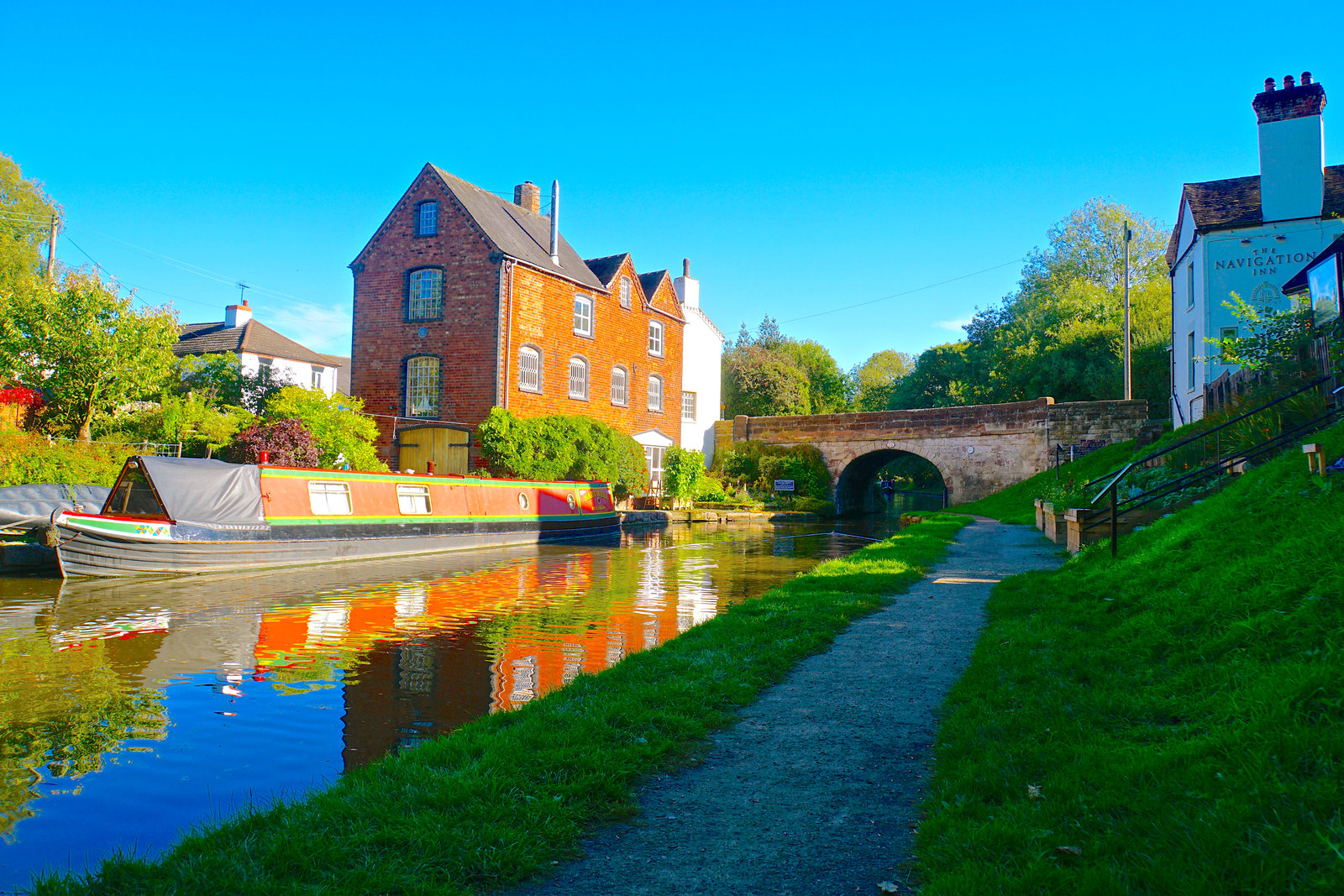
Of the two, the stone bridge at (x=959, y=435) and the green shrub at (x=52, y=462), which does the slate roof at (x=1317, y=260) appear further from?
the green shrub at (x=52, y=462)

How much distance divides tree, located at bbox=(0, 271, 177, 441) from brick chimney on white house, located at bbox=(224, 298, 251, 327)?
69.5ft

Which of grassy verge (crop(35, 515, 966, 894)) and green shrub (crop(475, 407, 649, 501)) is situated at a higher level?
green shrub (crop(475, 407, 649, 501))

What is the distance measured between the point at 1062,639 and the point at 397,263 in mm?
23985

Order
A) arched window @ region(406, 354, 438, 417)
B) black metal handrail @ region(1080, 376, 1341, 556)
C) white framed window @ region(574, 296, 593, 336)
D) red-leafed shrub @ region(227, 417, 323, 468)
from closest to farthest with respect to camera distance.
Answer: black metal handrail @ region(1080, 376, 1341, 556) < red-leafed shrub @ region(227, 417, 323, 468) < arched window @ region(406, 354, 438, 417) < white framed window @ region(574, 296, 593, 336)

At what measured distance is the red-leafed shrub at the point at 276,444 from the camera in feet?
60.6

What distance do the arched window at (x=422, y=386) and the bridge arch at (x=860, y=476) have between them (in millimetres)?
15494

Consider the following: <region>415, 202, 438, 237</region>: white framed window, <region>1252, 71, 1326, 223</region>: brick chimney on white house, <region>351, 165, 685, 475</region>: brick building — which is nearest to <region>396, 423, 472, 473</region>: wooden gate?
<region>351, 165, 685, 475</region>: brick building

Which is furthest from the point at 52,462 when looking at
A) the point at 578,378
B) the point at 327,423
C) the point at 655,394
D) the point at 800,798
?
the point at 655,394

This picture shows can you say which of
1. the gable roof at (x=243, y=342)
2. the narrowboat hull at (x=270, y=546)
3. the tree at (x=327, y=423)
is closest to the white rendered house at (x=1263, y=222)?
the narrowboat hull at (x=270, y=546)

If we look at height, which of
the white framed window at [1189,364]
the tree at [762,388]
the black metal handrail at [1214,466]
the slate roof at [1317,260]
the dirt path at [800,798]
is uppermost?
the tree at [762,388]

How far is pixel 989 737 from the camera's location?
12.4 ft

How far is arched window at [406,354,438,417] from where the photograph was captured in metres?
24.7

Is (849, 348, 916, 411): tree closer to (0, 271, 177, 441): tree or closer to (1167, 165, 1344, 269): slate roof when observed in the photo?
(1167, 165, 1344, 269): slate roof

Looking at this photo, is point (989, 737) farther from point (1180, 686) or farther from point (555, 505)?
point (555, 505)
